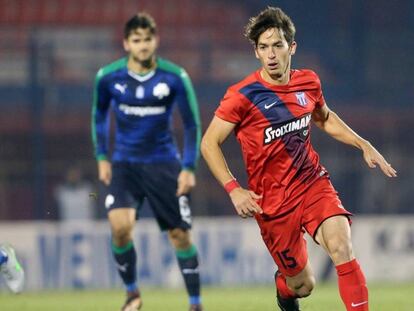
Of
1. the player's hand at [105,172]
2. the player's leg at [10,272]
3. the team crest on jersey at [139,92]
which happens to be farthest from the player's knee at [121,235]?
the team crest on jersey at [139,92]

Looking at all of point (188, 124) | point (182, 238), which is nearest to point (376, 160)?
point (188, 124)

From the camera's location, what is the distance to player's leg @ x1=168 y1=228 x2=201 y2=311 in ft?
29.7

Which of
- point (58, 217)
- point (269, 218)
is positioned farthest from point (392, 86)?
point (269, 218)

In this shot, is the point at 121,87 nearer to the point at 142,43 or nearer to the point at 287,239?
the point at 142,43

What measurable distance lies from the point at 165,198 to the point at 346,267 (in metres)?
2.78

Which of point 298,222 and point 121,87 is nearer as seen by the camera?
point 298,222

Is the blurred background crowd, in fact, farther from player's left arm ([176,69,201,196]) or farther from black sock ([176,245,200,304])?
player's left arm ([176,69,201,196])

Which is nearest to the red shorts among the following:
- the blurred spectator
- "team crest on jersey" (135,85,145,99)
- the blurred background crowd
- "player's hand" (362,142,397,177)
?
"player's hand" (362,142,397,177)

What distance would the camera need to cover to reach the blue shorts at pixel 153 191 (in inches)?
356

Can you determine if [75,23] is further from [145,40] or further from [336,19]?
[145,40]

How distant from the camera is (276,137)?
6867 millimetres

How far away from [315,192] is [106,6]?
13908 mm

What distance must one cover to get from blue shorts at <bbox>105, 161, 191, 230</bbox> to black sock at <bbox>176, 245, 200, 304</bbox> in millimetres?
206

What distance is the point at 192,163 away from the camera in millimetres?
8922
